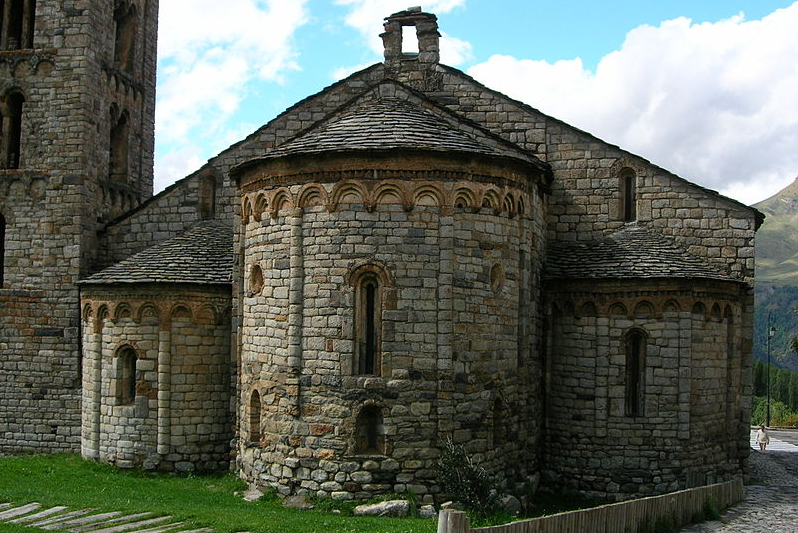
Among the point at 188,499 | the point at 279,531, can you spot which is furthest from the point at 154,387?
the point at 279,531

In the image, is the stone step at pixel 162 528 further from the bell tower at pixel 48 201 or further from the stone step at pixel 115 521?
the bell tower at pixel 48 201


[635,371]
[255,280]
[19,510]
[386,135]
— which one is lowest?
[19,510]

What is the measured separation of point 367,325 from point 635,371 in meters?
5.69

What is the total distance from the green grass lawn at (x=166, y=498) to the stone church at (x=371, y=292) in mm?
586

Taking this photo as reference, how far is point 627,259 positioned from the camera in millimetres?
15766

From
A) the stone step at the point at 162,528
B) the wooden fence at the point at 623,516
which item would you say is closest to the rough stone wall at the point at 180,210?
the stone step at the point at 162,528

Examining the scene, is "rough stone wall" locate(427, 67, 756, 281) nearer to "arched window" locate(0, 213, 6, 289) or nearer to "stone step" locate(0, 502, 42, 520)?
"stone step" locate(0, 502, 42, 520)

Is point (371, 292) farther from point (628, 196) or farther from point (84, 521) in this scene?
point (628, 196)

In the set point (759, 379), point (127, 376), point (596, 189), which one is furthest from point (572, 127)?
point (759, 379)

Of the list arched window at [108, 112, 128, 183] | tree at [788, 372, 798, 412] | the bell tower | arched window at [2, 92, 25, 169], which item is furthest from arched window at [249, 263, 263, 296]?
tree at [788, 372, 798, 412]

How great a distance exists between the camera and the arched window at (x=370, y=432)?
13078 millimetres

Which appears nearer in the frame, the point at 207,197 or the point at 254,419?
the point at 254,419

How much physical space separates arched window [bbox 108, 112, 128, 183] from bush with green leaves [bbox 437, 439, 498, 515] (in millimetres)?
13054

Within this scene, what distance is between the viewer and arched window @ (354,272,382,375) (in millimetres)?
13195
